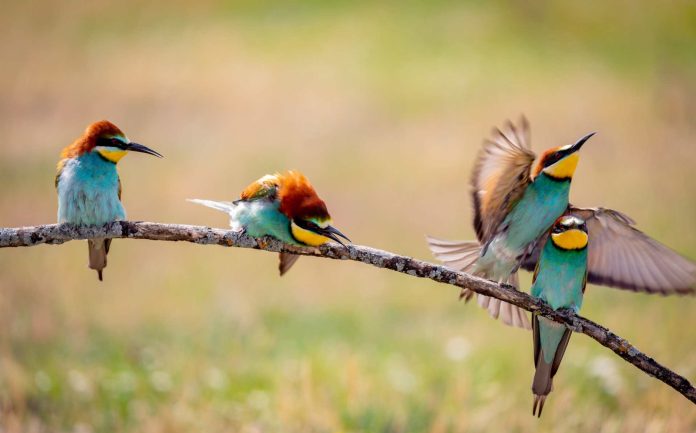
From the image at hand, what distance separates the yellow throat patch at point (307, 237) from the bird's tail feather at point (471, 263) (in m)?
0.45

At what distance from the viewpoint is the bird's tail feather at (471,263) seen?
2.08m

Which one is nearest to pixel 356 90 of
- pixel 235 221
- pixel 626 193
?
pixel 626 193

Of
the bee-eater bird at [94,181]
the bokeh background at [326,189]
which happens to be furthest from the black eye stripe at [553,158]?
the bokeh background at [326,189]

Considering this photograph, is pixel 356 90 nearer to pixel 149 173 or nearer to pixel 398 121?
pixel 398 121

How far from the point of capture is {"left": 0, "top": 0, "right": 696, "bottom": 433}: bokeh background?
303 centimetres

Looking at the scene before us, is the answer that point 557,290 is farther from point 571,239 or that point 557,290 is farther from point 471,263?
point 471,263

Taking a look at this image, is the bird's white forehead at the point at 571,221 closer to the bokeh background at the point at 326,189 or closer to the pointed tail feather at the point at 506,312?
the pointed tail feather at the point at 506,312

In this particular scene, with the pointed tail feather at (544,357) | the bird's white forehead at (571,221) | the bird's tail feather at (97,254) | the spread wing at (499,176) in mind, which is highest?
the spread wing at (499,176)

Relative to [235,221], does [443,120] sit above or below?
above

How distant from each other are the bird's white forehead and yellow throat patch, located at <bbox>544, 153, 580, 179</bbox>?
12 centimetres

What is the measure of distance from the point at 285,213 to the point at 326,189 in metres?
2.74

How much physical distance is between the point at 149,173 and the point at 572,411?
108 inches

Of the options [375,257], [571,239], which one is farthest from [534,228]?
[375,257]

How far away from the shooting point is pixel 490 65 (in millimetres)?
5270
